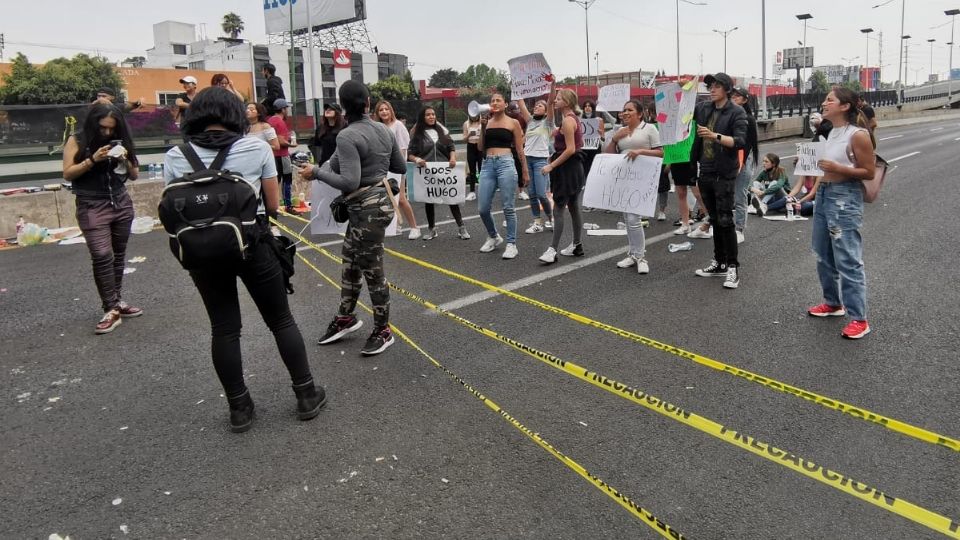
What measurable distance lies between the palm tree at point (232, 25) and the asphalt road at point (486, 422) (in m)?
112

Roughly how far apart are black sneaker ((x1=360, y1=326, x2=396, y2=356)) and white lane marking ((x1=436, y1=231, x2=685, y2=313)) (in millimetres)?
953

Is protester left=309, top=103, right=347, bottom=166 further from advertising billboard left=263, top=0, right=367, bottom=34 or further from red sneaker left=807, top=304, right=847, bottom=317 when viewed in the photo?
advertising billboard left=263, top=0, right=367, bottom=34

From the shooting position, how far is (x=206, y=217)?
124 inches

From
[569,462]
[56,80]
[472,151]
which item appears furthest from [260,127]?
[56,80]

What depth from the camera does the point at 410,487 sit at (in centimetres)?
301

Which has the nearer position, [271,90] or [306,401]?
[306,401]

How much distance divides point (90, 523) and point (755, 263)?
677 centimetres

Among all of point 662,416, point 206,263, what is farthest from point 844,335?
point 206,263

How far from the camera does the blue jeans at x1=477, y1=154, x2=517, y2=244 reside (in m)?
7.58

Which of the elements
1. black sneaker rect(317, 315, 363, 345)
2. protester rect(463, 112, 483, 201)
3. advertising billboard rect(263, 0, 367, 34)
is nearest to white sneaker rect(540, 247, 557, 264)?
black sneaker rect(317, 315, 363, 345)

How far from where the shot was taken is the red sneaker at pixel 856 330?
4828 mm

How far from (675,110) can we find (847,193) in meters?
2.45

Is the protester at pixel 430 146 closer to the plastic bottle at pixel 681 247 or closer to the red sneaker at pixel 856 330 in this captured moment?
the plastic bottle at pixel 681 247

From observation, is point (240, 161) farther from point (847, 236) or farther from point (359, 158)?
point (847, 236)
